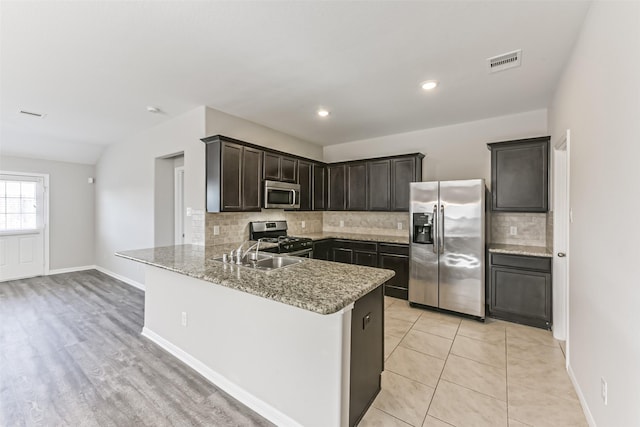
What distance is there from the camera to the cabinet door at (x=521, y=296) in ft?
10.3

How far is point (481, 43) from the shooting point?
2.20 metres

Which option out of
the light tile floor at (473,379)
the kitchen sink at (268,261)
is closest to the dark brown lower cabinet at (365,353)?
the light tile floor at (473,379)

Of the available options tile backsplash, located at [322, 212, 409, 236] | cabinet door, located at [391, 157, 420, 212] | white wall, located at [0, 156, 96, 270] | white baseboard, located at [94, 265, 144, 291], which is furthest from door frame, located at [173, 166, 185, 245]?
cabinet door, located at [391, 157, 420, 212]

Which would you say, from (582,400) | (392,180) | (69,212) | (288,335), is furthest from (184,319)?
(69,212)

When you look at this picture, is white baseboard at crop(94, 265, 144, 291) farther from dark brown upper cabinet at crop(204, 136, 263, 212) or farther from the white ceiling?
the white ceiling

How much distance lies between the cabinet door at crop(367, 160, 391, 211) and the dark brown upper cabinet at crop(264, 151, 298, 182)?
1310 millimetres

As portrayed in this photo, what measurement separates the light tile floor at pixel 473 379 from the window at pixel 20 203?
7180 millimetres

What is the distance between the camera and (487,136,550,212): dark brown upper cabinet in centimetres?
333

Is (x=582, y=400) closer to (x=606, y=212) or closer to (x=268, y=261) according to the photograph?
(x=606, y=212)

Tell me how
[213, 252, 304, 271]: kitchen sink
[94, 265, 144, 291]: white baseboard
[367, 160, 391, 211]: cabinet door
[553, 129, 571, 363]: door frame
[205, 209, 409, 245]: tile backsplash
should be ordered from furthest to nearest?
[94, 265, 144, 291]: white baseboard
[367, 160, 391, 211]: cabinet door
[205, 209, 409, 245]: tile backsplash
[553, 129, 571, 363]: door frame
[213, 252, 304, 271]: kitchen sink

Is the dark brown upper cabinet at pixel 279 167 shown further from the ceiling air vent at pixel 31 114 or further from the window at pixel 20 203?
the window at pixel 20 203

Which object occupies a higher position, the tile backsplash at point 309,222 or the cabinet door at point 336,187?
the cabinet door at point 336,187

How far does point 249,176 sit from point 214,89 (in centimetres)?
116

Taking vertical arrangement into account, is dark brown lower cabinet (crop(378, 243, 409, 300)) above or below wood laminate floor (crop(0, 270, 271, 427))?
above
